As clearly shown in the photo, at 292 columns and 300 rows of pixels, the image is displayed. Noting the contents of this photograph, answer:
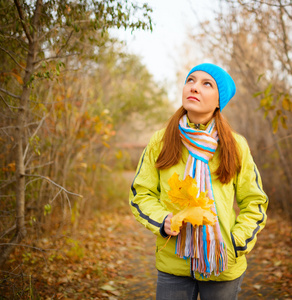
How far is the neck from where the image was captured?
197 cm

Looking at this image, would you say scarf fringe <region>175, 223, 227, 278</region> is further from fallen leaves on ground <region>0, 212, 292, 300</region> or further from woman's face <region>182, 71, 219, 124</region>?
fallen leaves on ground <region>0, 212, 292, 300</region>

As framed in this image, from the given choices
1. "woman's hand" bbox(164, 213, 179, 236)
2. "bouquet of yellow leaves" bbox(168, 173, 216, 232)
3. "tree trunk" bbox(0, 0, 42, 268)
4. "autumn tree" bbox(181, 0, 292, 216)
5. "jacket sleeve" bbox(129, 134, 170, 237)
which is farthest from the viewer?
"autumn tree" bbox(181, 0, 292, 216)

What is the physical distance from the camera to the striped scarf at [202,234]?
166 cm

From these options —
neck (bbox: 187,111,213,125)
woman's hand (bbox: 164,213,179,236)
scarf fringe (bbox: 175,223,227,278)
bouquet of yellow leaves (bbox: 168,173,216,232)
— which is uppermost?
neck (bbox: 187,111,213,125)

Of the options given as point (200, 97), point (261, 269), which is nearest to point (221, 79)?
point (200, 97)

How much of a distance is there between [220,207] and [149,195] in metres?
0.45

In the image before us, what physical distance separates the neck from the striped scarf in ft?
0.44

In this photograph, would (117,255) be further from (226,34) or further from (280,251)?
(226,34)

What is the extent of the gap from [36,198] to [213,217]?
3257 millimetres

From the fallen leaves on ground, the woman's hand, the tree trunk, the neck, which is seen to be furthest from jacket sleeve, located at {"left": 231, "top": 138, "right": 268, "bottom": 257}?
the tree trunk

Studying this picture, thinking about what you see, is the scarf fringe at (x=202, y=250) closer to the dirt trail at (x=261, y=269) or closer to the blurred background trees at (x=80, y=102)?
the blurred background trees at (x=80, y=102)

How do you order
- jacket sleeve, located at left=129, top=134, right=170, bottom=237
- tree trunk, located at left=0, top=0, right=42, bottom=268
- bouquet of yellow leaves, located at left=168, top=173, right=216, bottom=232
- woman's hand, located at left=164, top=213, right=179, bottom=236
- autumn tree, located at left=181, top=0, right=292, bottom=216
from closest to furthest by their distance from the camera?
bouquet of yellow leaves, located at left=168, top=173, right=216, bottom=232 < woman's hand, located at left=164, top=213, right=179, bottom=236 < jacket sleeve, located at left=129, top=134, right=170, bottom=237 < tree trunk, located at left=0, top=0, right=42, bottom=268 < autumn tree, located at left=181, top=0, right=292, bottom=216

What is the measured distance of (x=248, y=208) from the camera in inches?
70.8

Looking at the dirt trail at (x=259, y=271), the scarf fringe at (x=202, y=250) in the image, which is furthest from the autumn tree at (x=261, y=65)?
the scarf fringe at (x=202, y=250)
